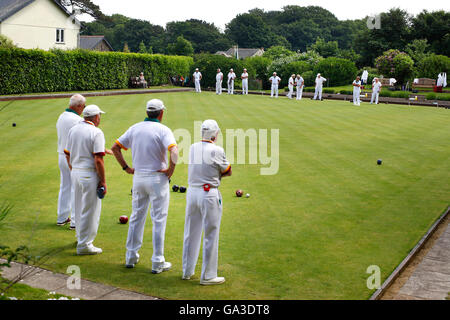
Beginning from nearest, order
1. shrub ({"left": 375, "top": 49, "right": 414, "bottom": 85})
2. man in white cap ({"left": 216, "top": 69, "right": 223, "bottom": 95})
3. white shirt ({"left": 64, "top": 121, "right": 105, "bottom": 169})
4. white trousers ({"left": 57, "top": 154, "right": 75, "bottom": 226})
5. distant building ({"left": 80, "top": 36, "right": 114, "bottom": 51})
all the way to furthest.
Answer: white shirt ({"left": 64, "top": 121, "right": 105, "bottom": 169}) → white trousers ({"left": 57, "top": 154, "right": 75, "bottom": 226}) → man in white cap ({"left": 216, "top": 69, "right": 223, "bottom": 95}) → shrub ({"left": 375, "top": 49, "right": 414, "bottom": 85}) → distant building ({"left": 80, "top": 36, "right": 114, "bottom": 51})

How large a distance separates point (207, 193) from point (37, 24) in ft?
157

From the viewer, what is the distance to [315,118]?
23594mm

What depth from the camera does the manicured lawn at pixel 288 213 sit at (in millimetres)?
6180

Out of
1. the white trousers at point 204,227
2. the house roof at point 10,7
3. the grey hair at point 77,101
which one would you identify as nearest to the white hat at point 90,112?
the grey hair at point 77,101

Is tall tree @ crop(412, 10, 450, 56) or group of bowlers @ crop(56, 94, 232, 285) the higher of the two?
tall tree @ crop(412, 10, 450, 56)

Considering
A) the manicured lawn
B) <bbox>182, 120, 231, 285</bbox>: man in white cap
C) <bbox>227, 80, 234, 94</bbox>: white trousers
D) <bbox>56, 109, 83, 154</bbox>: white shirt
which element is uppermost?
<bbox>227, 80, 234, 94</bbox>: white trousers

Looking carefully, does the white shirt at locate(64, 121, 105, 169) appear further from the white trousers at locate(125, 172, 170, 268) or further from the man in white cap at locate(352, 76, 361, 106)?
the man in white cap at locate(352, 76, 361, 106)

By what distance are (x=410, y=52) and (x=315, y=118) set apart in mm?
35471

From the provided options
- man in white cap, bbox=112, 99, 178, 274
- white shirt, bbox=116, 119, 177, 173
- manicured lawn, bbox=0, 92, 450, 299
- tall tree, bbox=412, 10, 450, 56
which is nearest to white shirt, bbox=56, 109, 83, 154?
manicured lawn, bbox=0, 92, 450, 299

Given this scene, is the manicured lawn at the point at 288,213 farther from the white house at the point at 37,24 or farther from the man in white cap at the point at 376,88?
the white house at the point at 37,24

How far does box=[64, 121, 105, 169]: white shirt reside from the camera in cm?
678

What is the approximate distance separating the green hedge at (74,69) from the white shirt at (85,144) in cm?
2597

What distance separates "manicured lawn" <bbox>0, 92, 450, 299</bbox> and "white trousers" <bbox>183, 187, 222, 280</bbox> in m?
0.24

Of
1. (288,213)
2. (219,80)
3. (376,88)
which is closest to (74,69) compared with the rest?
(219,80)
